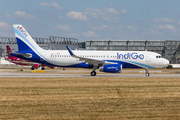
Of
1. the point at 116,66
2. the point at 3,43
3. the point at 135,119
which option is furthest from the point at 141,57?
the point at 3,43

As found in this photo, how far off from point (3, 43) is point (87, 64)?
120657 mm

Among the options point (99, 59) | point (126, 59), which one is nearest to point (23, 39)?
point (99, 59)

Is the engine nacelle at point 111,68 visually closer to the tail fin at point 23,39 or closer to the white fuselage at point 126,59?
the white fuselage at point 126,59

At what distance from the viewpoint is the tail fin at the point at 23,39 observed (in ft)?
121

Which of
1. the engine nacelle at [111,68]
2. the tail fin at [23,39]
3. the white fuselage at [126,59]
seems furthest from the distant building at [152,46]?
the engine nacelle at [111,68]

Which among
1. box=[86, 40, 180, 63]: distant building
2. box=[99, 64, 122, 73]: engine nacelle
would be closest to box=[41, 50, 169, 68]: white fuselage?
box=[99, 64, 122, 73]: engine nacelle

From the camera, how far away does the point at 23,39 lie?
3691cm

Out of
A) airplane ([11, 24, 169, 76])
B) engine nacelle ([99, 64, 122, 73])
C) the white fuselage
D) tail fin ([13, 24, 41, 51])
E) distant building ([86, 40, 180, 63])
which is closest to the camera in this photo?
engine nacelle ([99, 64, 122, 73])

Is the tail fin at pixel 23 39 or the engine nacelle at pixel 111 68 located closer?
the engine nacelle at pixel 111 68

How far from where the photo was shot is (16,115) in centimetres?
1009

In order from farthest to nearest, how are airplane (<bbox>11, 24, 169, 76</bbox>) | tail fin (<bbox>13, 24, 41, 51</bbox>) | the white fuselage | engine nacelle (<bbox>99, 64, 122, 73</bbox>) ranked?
tail fin (<bbox>13, 24, 41, 51</bbox>), the white fuselage, airplane (<bbox>11, 24, 169, 76</bbox>), engine nacelle (<bbox>99, 64, 122, 73</bbox>)

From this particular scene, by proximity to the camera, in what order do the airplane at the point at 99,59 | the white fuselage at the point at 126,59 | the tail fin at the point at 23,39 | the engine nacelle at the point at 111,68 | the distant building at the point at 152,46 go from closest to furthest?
the engine nacelle at the point at 111,68, the airplane at the point at 99,59, the white fuselage at the point at 126,59, the tail fin at the point at 23,39, the distant building at the point at 152,46

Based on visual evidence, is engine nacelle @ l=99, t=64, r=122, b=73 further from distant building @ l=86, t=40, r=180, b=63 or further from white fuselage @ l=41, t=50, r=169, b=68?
distant building @ l=86, t=40, r=180, b=63

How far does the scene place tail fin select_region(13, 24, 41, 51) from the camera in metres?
36.8
